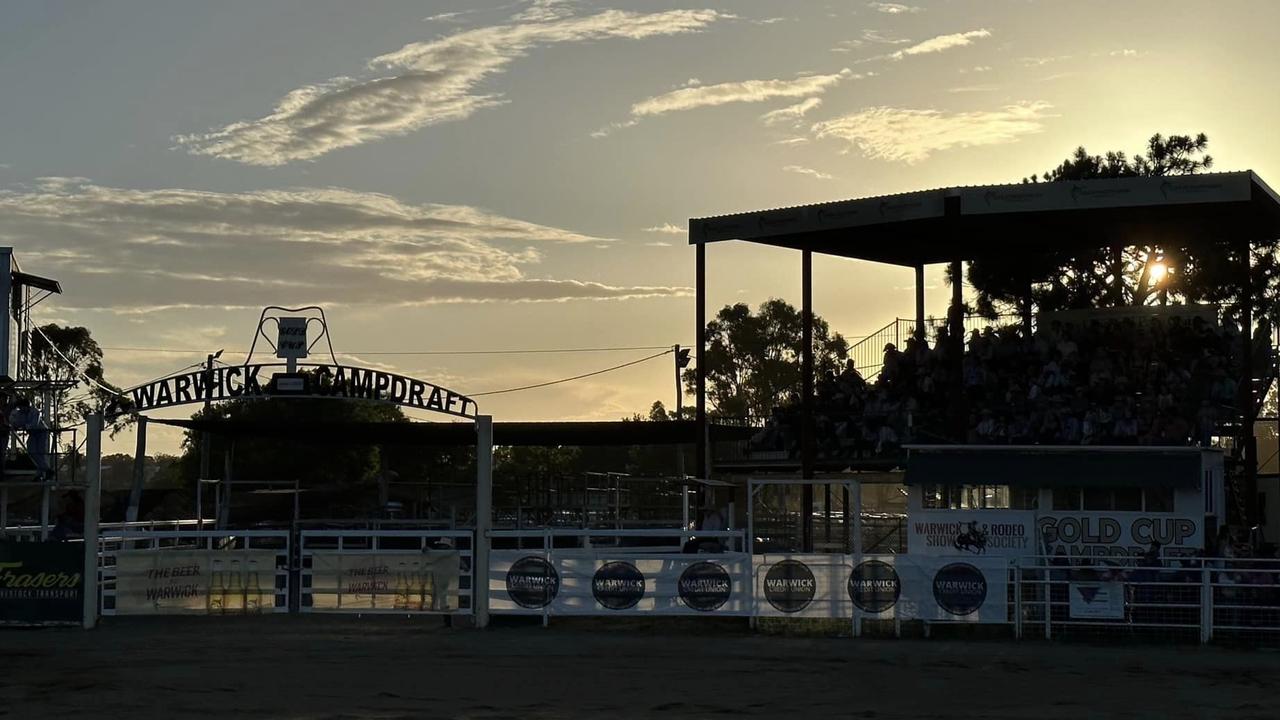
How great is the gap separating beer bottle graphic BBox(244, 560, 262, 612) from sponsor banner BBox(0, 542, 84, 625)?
2.32 m

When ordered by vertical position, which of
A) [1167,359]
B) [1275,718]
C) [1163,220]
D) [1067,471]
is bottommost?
[1275,718]

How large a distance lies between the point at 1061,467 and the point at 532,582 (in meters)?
10.1

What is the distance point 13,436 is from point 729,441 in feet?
58.7

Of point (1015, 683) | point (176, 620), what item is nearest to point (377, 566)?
point (176, 620)

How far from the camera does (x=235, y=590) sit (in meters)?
23.5

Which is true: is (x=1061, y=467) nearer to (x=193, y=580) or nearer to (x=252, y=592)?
(x=252, y=592)

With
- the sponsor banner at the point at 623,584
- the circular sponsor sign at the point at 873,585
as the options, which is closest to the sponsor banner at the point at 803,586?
the circular sponsor sign at the point at 873,585

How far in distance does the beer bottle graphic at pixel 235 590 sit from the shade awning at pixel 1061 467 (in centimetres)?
1129

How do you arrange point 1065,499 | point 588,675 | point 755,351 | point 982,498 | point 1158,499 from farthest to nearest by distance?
point 755,351 < point 1065,499 < point 982,498 < point 1158,499 < point 588,675

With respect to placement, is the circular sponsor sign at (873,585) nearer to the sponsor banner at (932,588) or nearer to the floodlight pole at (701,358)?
the sponsor banner at (932,588)

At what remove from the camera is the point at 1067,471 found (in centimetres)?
2717

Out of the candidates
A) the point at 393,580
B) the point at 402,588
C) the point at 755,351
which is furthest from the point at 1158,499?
the point at 755,351

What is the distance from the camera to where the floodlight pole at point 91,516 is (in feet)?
74.5

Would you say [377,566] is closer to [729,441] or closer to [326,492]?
[729,441]
